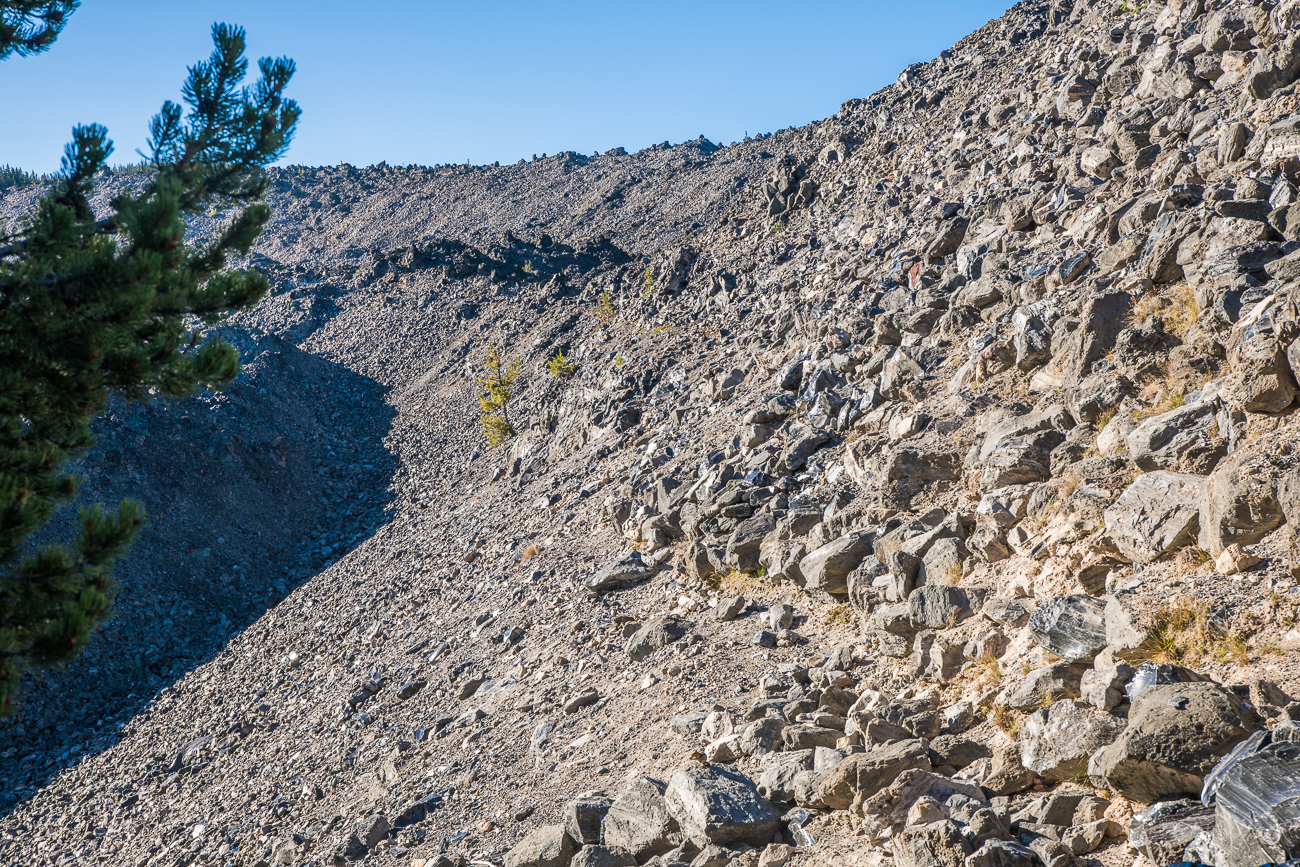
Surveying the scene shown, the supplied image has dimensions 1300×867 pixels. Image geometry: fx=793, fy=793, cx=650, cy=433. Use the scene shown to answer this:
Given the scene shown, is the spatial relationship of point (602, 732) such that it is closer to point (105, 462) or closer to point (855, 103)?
point (105, 462)

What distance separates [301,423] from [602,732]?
23790 mm

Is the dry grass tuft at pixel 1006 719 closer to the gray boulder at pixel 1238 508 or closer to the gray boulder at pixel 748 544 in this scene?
the gray boulder at pixel 1238 508

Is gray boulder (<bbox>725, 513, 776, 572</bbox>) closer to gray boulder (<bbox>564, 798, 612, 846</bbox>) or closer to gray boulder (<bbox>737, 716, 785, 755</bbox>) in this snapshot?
gray boulder (<bbox>737, 716, 785, 755</bbox>)

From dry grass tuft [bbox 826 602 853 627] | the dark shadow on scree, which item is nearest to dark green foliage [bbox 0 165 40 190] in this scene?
the dark shadow on scree

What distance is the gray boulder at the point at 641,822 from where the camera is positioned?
6.54 meters

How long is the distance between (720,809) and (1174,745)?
323 centimetres

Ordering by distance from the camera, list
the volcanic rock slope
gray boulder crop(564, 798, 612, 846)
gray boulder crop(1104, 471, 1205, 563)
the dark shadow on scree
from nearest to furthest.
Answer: the volcanic rock slope → gray boulder crop(1104, 471, 1205, 563) → gray boulder crop(564, 798, 612, 846) → the dark shadow on scree

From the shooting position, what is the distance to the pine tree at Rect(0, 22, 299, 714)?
5535mm

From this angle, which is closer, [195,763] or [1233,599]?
[1233,599]

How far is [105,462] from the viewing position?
23.3 metres

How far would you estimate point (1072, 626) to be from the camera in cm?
668

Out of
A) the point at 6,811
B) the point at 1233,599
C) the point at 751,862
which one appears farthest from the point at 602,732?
the point at 6,811

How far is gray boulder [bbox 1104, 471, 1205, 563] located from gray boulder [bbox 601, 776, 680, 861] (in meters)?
4.73

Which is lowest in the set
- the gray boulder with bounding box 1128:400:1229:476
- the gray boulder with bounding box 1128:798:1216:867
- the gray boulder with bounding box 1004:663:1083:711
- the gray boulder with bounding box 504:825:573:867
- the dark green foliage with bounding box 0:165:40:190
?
the gray boulder with bounding box 1128:798:1216:867
